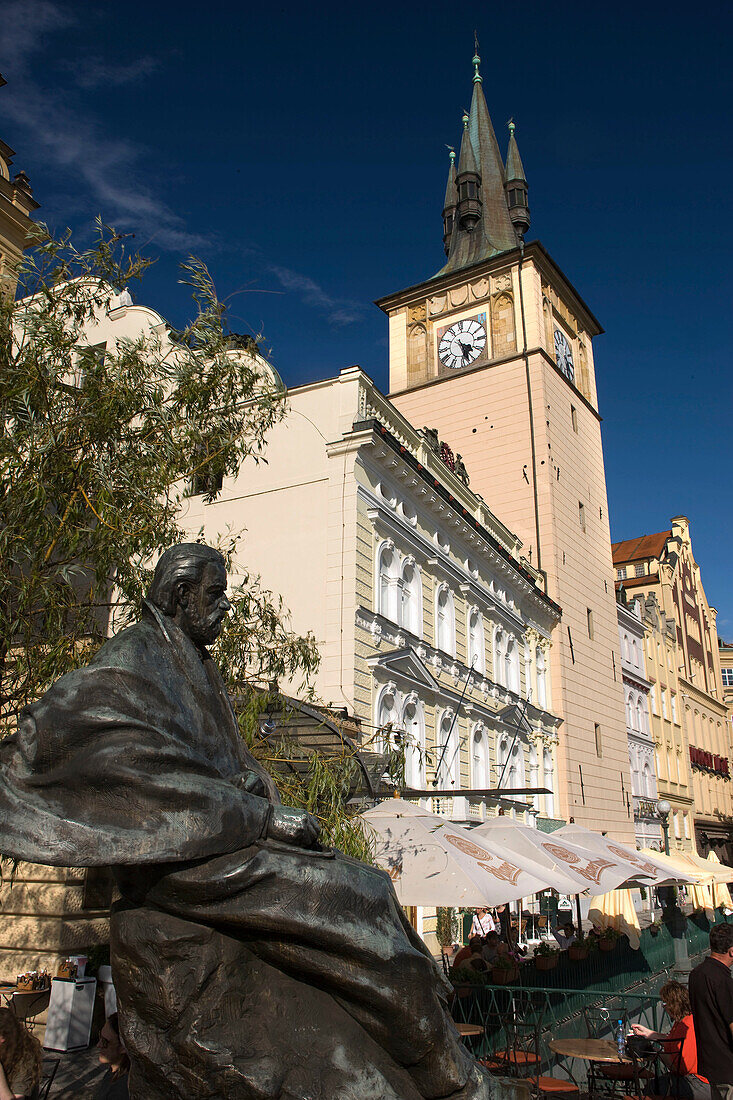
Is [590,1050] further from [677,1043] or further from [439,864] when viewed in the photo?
[439,864]

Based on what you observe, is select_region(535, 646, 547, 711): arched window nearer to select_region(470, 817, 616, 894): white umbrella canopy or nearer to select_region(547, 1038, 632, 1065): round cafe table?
select_region(470, 817, 616, 894): white umbrella canopy

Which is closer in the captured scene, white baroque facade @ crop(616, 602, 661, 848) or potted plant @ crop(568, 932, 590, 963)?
potted plant @ crop(568, 932, 590, 963)

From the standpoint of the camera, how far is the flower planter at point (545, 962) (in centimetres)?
1198

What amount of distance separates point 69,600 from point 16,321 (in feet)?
9.22

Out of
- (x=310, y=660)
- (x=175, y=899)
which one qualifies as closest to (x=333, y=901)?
(x=175, y=899)

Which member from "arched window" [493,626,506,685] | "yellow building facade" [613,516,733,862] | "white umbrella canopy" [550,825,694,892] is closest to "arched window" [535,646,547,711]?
"arched window" [493,626,506,685]

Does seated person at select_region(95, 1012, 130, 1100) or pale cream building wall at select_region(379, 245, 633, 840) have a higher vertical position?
pale cream building wall at select_region(379, 245, 633, 840)

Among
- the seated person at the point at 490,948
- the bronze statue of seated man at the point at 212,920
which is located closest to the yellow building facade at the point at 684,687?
the seated person at the point at 490,948

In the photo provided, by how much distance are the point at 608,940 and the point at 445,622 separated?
945 cm

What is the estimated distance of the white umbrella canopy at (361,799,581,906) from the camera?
367 inches

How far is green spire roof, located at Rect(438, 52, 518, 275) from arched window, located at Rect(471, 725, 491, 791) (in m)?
24.5

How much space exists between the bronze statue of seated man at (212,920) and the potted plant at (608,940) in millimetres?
13823

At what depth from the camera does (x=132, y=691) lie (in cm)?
259

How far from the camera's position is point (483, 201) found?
154 ft
